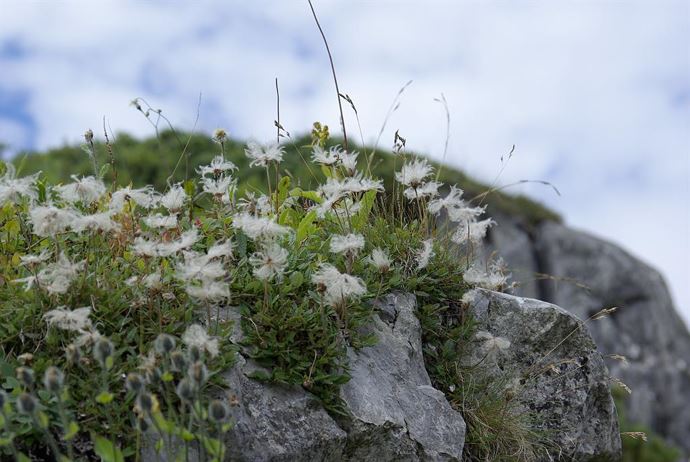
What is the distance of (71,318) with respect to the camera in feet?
11.6

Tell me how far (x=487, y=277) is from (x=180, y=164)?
12882mm

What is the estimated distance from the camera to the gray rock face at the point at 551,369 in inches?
200

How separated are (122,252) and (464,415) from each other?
6.94ft

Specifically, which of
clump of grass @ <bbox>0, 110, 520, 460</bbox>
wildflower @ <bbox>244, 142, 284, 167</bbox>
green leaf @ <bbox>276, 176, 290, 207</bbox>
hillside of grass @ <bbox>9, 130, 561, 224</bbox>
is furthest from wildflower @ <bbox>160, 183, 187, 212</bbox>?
hillside of grass @ <bbox>9, 130, 561, 224</bbox>

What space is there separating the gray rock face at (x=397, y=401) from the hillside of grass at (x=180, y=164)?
10332 mm

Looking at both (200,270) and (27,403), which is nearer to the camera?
(27,403)

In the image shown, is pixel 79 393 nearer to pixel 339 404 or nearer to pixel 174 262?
pixel 174 262

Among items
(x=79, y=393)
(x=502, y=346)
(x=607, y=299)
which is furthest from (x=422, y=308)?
(x=607, y=299)

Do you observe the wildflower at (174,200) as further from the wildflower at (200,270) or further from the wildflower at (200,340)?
the wildflower at (200,340)

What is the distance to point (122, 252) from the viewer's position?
14.9 ft

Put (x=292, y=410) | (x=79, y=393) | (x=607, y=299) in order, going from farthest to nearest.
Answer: (x=607, y=299) → (x=292, y=410) → (x=79, y=393)

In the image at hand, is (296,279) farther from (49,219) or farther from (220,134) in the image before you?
(49,219)

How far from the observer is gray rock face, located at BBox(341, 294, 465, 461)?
4160 mm

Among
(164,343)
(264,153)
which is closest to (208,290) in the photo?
(164,343)
